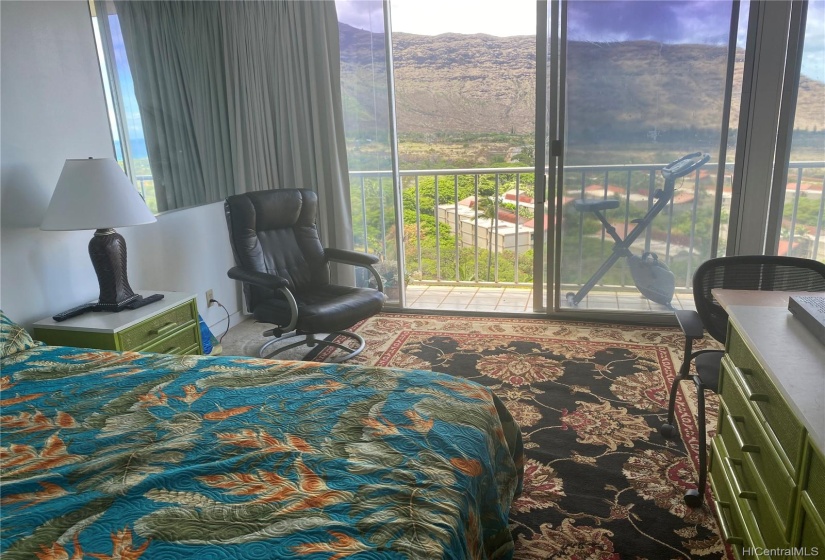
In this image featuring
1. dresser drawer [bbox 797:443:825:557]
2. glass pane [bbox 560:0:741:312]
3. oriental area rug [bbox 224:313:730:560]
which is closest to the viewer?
dresser drawer [bbox 797:443:825:557]

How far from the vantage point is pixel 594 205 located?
376 centimetres

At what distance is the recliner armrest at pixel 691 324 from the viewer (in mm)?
2078

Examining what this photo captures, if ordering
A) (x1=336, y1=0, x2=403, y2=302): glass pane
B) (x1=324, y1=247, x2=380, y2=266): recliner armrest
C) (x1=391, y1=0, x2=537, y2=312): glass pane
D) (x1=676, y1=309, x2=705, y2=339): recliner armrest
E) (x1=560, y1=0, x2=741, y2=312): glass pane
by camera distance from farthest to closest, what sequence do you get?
(x1=391, y1=0, x2=537, y2=312): glass pane
(x1=336, y1=0, x2=403, y2=302): glass pane
(x1=324, y1=247, x2=380, y2=266): recliner armrest
(x1=560, y1=0, x2=741, y2=312): glass pane
(x1=676, y1=309, x2=705, y2=339): recliner armrest

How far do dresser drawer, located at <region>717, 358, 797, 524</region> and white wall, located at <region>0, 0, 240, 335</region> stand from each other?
8.95 ft

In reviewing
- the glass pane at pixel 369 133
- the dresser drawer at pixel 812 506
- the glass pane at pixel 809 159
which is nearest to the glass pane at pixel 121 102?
the glass pane at pixel 369 133

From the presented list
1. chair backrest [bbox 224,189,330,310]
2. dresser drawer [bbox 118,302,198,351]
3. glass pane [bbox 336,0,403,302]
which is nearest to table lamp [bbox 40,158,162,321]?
dresser drawer [bbox 118,302,198,351]

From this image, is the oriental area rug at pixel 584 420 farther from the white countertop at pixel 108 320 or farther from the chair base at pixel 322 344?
the white countertop at pixel 108 320

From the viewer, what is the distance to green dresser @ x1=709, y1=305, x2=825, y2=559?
43.3 inches

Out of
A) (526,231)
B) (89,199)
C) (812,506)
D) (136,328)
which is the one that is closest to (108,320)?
(136,328)

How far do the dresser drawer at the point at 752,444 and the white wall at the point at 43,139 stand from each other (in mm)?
2729

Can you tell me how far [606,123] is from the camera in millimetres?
3594

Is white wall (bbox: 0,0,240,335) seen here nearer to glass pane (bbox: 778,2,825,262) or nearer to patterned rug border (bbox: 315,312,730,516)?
patterned rug border (bbox: 315,312,730,516)

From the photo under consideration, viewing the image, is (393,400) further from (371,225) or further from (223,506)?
(371,225)

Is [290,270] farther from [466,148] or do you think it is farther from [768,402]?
[466,148]
